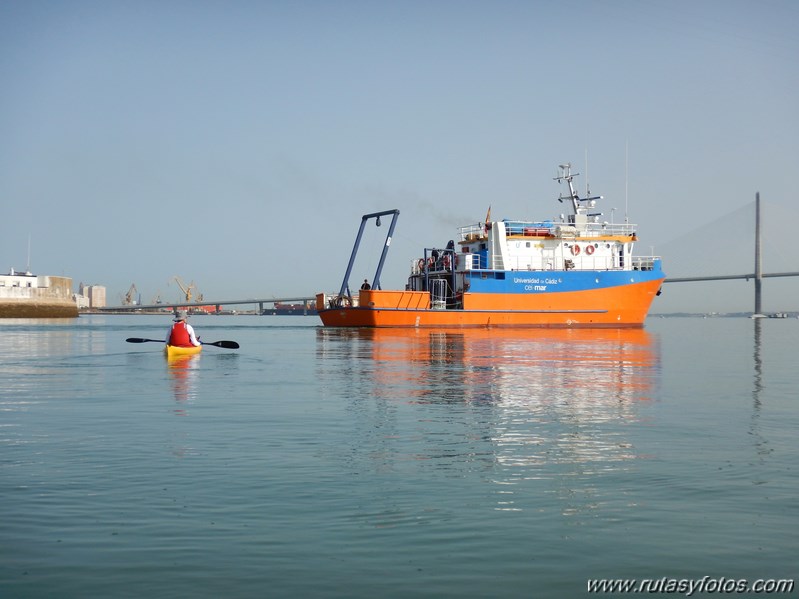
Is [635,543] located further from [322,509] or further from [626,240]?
[626,240]

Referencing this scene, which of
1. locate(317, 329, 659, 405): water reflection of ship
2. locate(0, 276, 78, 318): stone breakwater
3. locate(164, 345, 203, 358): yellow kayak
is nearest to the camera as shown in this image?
locate(317, 329, 659, 405): water reflection of ship

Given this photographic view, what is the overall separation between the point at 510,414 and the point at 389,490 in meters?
5.59

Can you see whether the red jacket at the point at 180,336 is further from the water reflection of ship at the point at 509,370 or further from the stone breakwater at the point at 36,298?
the stone breakwater at the point at 36,298

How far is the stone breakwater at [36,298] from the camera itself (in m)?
94.4

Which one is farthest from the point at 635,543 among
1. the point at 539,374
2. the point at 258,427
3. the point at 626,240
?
Result: the point at 626,240

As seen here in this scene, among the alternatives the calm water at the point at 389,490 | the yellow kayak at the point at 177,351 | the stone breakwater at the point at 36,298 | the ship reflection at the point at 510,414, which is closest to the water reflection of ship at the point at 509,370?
the ship reflection at the point at 510,414

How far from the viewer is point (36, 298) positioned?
9756 cm

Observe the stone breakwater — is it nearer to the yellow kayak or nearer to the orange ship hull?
the orange ship hull

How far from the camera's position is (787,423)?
1190 centimetres

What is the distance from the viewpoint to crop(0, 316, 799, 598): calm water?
539 cm

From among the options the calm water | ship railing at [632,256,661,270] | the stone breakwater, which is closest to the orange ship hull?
ship railing at [632,256,661,270]

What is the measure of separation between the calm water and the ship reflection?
0.21 ft

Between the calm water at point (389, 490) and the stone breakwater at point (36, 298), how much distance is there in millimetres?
86778

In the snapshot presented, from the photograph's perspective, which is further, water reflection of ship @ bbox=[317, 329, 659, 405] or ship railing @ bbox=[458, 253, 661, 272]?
ship railing @ bbox=[458, 253, 661, 272]
